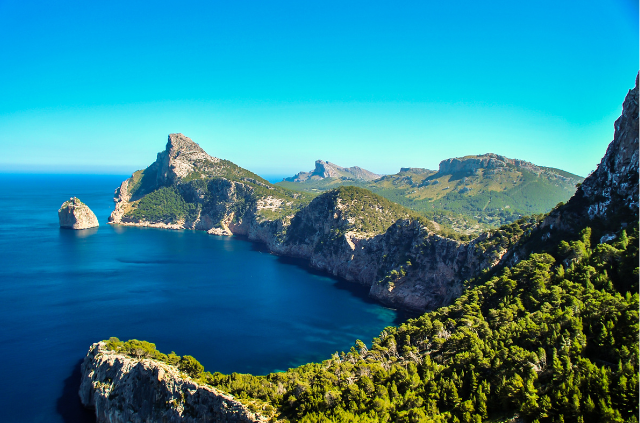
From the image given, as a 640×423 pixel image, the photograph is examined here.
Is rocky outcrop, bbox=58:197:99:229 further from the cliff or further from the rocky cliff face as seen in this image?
the rocky cliff face

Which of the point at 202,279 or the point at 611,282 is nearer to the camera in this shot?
the point at 611,282

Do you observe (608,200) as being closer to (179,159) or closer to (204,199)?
(204,199)

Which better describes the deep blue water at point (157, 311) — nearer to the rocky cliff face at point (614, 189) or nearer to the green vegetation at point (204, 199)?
the rocky cliff face at point (614, 189)

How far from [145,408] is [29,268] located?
251ft

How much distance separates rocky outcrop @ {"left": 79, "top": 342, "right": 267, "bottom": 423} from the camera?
106ft

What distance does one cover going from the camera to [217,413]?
105ft

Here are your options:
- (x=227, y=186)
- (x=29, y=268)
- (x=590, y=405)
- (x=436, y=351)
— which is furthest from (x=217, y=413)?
(x=227, y=186)

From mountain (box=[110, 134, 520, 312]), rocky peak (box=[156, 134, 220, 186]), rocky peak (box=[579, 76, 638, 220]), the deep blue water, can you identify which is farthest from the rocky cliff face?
rocky peak (box=[156, 134, 220, 186])

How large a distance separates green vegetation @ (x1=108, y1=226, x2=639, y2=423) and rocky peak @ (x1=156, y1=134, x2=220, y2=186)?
468 feet

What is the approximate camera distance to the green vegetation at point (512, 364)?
76.2ft

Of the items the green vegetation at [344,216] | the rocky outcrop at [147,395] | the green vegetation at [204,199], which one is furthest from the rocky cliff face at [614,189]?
the green vegetation at [204,199]

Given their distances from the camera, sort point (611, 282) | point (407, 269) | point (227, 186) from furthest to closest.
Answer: point (227, 186) < point (407, 269) < point (611, 282)

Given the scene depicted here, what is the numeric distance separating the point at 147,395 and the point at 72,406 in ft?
39.4

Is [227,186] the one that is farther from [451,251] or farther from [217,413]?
[217,413]
